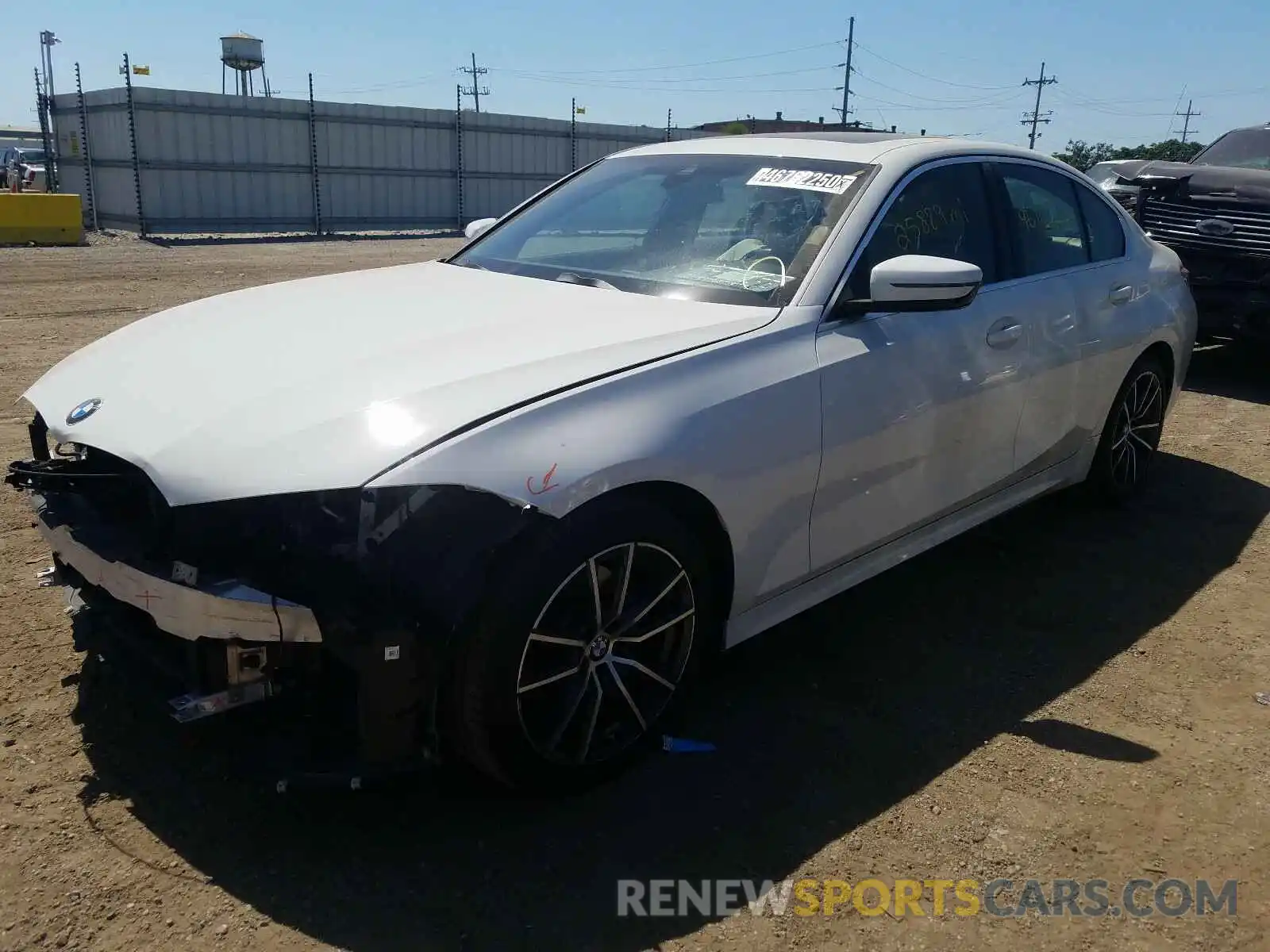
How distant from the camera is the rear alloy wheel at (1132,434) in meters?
4.80

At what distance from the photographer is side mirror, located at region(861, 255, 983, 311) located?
3098 millimetres

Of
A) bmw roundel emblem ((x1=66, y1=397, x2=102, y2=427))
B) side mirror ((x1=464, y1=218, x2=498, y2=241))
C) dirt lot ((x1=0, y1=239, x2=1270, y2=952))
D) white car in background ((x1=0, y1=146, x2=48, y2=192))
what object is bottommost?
dirt lot ((x1=0, y1=239, x2=1270, y2=952))

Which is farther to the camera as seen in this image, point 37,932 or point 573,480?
point 573,480

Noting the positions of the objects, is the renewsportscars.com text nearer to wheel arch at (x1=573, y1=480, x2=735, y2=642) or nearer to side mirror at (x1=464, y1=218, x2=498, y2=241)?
wheel arch at (x1=573, y1=480, x2=735, y2=642)

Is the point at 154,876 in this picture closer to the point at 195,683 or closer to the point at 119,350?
the point at 195,683

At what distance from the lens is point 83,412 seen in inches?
107

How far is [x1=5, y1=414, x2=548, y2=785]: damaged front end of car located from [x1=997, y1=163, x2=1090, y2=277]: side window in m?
2.64

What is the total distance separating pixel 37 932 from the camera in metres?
2.23

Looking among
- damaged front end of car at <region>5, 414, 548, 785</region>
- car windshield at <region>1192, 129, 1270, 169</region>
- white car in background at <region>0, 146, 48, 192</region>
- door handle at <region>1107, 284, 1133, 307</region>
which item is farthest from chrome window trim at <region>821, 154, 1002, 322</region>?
white car in background at <region>0, 146, 48, 192</region>

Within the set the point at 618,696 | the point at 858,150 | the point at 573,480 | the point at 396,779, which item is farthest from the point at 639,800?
the point at 858,150

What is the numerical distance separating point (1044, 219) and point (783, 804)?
2.74 m

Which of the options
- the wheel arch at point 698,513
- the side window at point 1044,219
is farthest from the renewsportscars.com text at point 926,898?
the side window at point 1044,219

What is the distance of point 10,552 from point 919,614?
3.50 metres

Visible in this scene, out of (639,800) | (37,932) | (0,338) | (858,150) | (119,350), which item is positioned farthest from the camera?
(0,338)
